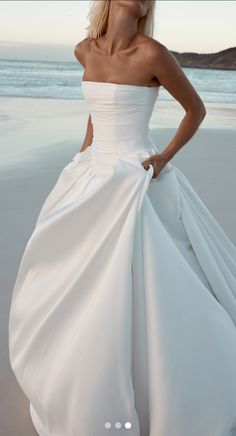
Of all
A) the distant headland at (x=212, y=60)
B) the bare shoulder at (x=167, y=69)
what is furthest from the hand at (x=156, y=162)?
the distant headland at (x=212, y=60)

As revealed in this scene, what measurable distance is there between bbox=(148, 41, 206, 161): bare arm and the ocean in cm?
1501

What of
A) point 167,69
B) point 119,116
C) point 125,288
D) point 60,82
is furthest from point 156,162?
point 60,82

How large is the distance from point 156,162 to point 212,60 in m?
32.1

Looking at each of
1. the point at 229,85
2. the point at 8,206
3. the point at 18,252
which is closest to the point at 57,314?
the point at 18,252

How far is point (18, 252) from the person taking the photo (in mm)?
4641

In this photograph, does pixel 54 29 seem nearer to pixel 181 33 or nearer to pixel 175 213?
pixel 181 33

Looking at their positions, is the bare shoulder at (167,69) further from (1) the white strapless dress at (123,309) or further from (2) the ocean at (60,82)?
(2) the ocean at (60,82)

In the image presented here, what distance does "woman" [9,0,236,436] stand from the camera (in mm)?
2234

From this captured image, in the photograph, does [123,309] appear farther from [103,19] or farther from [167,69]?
[103,19]

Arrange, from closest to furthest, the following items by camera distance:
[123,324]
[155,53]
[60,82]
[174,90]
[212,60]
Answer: [123,324], [155,53], [174,90], [60,82], [212,60]

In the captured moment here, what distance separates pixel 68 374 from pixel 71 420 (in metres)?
0.17

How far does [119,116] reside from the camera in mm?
2471

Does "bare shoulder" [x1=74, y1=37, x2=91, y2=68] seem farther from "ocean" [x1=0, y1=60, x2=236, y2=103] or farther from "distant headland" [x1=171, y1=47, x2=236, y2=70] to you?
"distant headland" [x1=171, y1=47, x2=236, y2=70]

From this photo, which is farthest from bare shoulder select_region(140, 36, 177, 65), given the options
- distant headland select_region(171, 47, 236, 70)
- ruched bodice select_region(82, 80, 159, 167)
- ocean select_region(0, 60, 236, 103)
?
distant headland select_region(171, 47, 236, 70)
